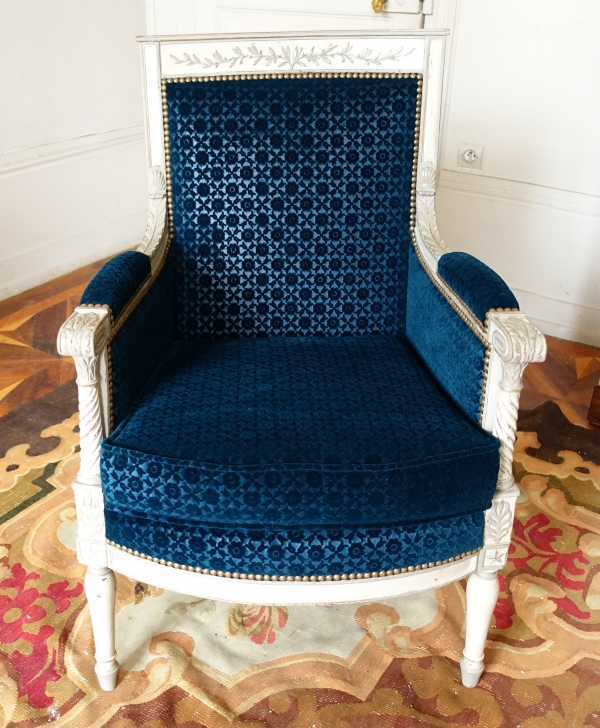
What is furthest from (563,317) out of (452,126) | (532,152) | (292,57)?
(292,57)

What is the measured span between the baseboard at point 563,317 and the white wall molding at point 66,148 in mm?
2176

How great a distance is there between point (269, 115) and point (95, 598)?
1095 millimetres

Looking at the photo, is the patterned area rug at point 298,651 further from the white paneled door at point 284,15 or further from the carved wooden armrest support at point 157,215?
the white paneled door at point 284,15

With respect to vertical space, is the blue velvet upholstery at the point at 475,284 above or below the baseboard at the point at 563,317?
above

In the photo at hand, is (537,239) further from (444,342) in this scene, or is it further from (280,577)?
(280,577)

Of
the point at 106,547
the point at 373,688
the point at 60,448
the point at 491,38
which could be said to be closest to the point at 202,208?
the point at 106,547

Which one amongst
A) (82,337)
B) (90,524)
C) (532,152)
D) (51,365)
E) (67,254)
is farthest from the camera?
(67,254)

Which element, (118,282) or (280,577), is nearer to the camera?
(280,577)

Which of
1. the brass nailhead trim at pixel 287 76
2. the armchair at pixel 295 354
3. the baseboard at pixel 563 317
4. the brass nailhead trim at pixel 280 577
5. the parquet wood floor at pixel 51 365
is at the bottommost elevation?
the parquet wood floor at pixel 51 365

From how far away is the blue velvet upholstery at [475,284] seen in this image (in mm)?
1315

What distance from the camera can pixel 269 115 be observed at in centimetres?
167

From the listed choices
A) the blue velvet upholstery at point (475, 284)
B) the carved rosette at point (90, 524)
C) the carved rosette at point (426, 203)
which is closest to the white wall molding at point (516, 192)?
the carved rosette at point (426, 203)

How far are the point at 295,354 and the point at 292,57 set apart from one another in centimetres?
67

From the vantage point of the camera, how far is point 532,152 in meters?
2.89
